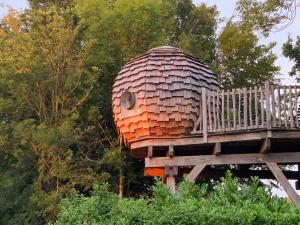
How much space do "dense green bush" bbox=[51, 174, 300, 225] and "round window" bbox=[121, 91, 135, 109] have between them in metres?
3.08

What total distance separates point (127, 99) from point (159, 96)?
0.64 metres

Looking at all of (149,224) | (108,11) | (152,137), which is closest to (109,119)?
(108,11)

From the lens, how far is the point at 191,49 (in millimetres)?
14789

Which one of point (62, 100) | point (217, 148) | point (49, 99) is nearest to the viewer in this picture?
point (217, 148)

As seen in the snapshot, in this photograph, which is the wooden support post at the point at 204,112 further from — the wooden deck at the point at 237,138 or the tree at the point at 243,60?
the tree at the point at 243,60

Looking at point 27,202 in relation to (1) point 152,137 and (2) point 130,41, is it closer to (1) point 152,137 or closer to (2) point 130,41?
(1) point 152,137

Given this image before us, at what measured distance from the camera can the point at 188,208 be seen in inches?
219

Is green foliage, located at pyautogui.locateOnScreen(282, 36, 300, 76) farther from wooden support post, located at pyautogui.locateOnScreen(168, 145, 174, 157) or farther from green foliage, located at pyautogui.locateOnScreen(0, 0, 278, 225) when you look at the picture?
wooden support post, located at pyautogui.locateOnScreen(168, 145, 174, 157)

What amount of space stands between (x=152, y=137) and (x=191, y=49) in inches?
213

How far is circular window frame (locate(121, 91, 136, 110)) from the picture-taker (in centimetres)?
1000

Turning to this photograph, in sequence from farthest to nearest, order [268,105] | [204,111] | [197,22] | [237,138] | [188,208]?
[197,22] < [204,111] < [237,138] < [268,105] < [188,208]

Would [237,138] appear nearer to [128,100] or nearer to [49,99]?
[128,100]

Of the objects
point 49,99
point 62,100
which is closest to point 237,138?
point 62,100

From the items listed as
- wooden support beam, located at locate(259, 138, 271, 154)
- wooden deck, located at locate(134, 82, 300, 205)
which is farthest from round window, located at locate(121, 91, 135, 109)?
wooden support beam, located at locate(259, 138, 271, 154)
